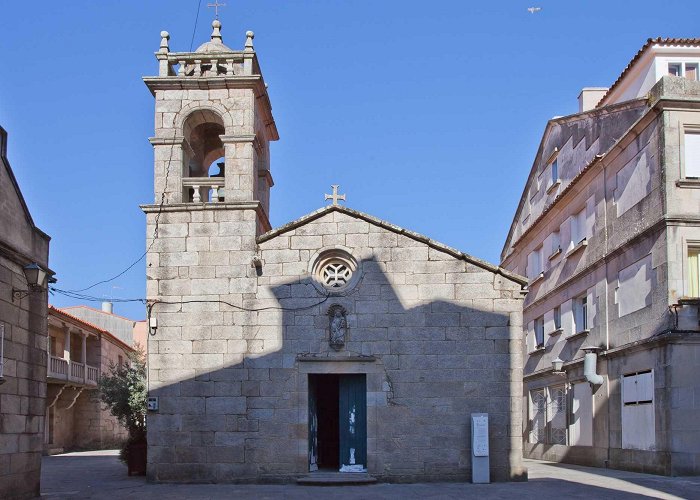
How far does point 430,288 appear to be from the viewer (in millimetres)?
16297

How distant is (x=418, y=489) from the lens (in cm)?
1455

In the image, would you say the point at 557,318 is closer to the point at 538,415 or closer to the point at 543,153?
the point at 538,415

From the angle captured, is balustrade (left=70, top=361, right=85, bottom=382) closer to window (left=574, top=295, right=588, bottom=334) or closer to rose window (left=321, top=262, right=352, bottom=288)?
rose window (left=321, top=262, right=352, bottom=288)

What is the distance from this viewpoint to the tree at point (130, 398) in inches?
723

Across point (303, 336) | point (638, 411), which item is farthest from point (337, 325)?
point (638, 411)

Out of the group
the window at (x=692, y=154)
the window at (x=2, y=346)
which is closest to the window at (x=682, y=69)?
the window at (x=692, y=154)

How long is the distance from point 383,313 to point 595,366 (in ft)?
22.5

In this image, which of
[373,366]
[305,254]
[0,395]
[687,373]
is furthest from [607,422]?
[0,395]

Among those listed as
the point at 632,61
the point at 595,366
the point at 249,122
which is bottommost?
the point at 595,366

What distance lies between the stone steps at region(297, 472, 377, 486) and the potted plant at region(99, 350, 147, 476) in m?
4.21

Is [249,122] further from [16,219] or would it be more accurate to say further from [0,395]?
[0,395]

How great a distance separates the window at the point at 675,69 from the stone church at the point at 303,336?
8.47m

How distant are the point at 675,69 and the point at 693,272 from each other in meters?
6.75

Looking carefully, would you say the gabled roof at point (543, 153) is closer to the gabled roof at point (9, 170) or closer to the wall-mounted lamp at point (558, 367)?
the wall-mounted lamp at point (558, 367)
